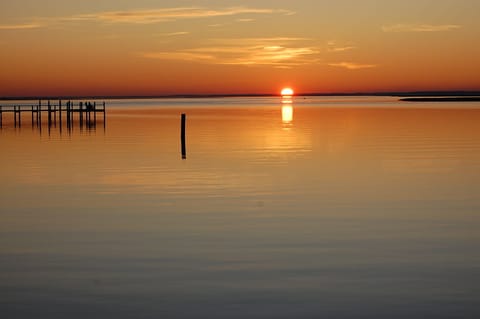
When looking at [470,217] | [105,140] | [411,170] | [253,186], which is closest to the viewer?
[470,217]

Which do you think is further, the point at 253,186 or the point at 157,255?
the point at 253,186

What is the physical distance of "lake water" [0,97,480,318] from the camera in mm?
11391

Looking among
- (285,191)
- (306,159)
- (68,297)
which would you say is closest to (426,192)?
(285,191)

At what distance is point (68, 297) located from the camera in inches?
459

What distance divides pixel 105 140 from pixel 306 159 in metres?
20.0

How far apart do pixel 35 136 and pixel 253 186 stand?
34.5 metres

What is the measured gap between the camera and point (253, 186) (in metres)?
25.5

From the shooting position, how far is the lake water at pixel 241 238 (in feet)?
37.4

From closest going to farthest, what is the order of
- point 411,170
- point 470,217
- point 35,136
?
point 470,217, point 411,170, point 35,136

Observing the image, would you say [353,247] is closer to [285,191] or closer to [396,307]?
[396,307]

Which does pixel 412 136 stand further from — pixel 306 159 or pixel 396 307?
pixel 396 307

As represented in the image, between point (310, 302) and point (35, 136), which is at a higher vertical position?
point (35, 136)

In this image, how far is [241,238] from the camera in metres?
16.3

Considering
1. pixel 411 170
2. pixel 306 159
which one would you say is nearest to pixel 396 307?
pixel 411 170
